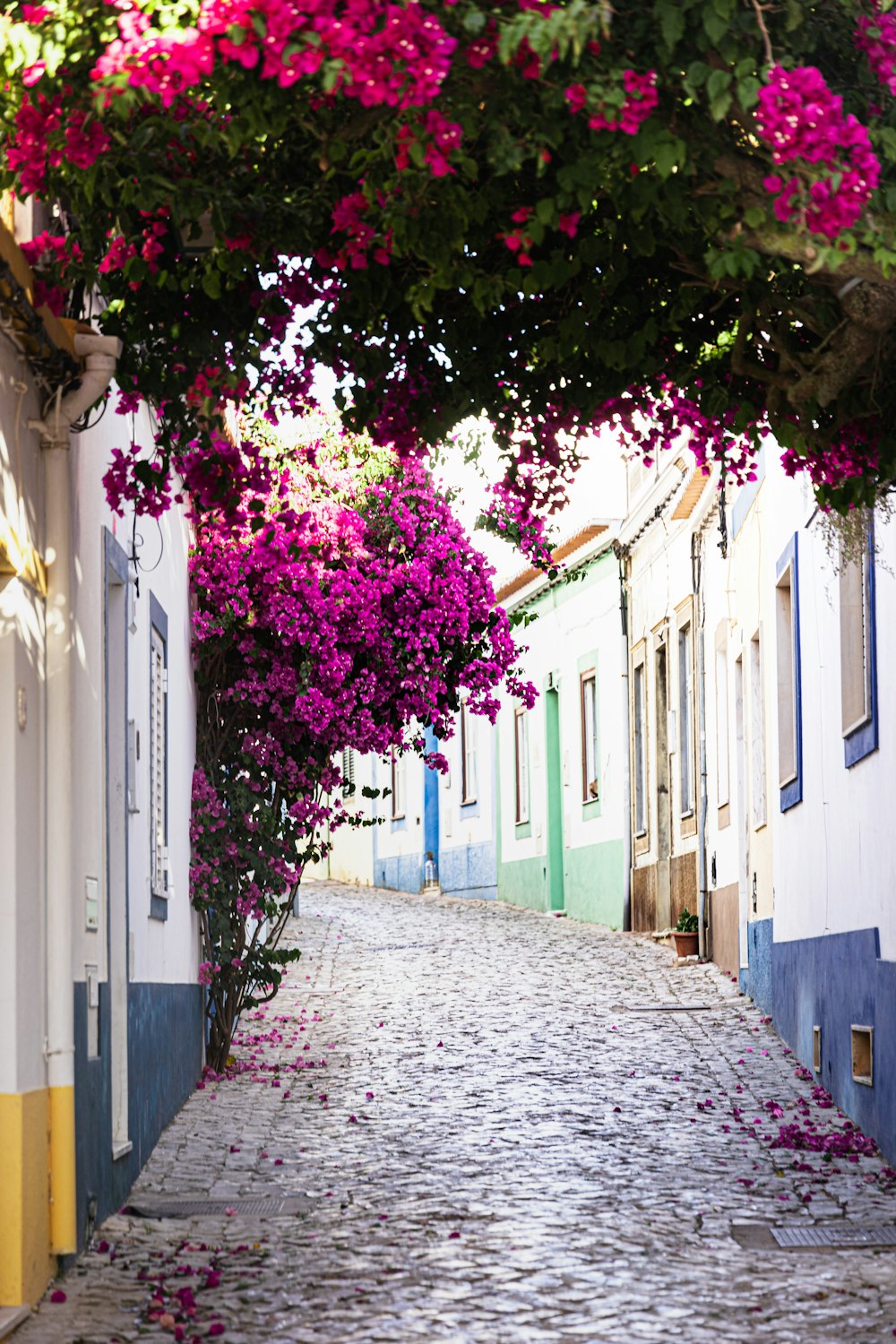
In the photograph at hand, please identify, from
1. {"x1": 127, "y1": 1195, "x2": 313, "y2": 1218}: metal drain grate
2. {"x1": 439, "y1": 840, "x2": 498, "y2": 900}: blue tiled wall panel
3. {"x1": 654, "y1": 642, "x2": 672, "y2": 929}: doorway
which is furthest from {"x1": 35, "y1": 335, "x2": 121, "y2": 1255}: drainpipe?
{"x1": 439, "y1": 840, "x2": 498, "y2": 900}: blue tiled wall panel

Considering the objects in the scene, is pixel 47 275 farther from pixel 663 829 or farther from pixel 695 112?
pixel 663 829

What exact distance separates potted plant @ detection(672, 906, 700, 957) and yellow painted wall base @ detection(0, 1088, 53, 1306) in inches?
486

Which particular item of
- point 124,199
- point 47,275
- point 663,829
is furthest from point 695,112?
point 663,829

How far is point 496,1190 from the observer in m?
8.18

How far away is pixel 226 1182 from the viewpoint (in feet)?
28.3

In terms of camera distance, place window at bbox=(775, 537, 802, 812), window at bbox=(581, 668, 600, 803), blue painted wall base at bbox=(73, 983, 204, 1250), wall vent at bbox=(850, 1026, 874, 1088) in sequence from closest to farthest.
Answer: blue painted wall base at bbox=(73, 983, 204, 1250)
wall vent at bbox=(850, 1026, 874, 1088)
window at bbox=(775, 537, 802, 812)
window at bbox=(581, 668, 600, 803)

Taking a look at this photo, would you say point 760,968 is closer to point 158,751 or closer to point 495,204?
point 158,751

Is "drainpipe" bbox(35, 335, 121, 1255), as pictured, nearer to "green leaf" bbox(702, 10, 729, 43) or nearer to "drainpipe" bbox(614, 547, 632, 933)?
"green leaf" bbox(702, 10, 729, 43)

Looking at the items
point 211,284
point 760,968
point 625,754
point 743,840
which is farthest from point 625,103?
point 625,754

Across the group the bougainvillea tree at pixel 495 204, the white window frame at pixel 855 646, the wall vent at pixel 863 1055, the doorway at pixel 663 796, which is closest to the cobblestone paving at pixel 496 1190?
the wall vent at pixel 863 1055

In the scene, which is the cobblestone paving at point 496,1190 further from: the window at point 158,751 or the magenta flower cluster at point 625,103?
the magenta flower cluster at point 625,103

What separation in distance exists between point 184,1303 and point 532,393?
3.12 meters

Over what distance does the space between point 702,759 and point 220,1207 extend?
10.9m

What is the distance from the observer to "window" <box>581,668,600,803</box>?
77.8 ft
